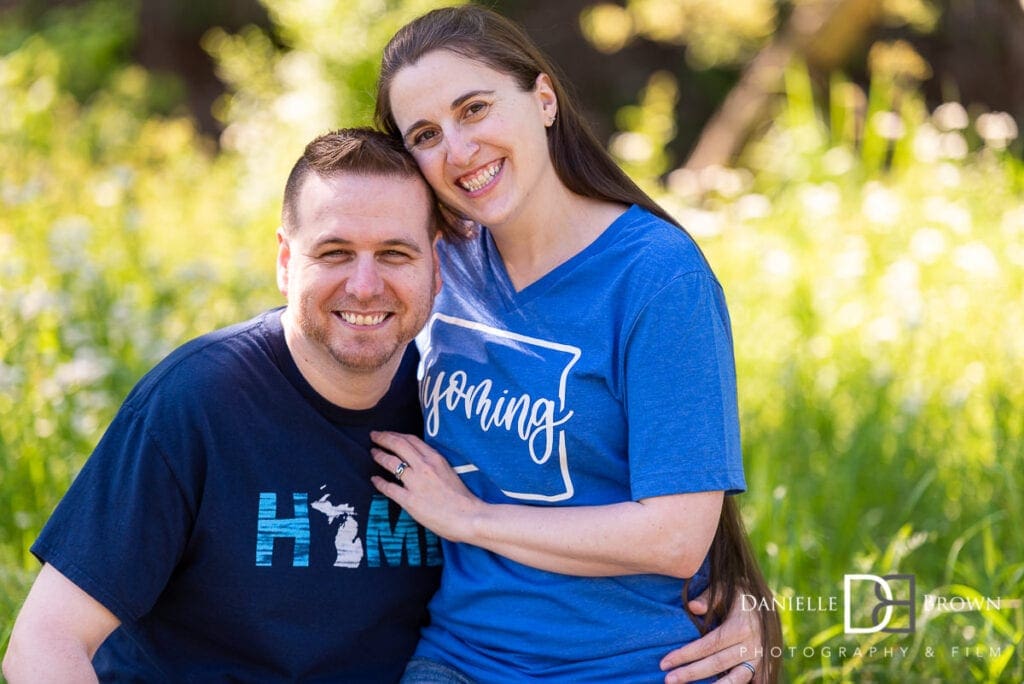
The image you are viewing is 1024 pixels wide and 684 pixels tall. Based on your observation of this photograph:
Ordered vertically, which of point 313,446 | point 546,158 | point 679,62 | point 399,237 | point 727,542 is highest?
point 679,62

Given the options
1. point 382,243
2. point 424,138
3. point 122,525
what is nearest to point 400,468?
point 382,243

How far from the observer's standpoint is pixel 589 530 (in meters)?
2.34

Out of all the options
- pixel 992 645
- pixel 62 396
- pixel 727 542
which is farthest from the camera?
pixel 62 396

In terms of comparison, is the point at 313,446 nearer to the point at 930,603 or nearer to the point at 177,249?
the point at 930,603

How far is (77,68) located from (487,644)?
10.4 m

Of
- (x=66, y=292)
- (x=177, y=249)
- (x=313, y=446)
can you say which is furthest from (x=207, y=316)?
(x=313, y=446)

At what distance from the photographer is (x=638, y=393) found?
91.3 inches

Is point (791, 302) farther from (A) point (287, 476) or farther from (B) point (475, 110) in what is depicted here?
(A) point (287, 476)

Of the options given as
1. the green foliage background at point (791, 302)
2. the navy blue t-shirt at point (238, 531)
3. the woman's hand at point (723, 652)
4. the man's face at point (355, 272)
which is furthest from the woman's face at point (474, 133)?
the green foliage background at point (791, 302)

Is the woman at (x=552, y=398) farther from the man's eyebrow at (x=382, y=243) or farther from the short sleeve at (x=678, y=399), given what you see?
the man's eyebrow at (x=382, y=243)

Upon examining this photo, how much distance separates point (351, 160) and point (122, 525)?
0.84 meters

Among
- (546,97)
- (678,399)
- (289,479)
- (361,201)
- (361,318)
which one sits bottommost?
(289,479)

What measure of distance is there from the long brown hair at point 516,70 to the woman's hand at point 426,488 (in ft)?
2.11

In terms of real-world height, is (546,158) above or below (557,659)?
above
